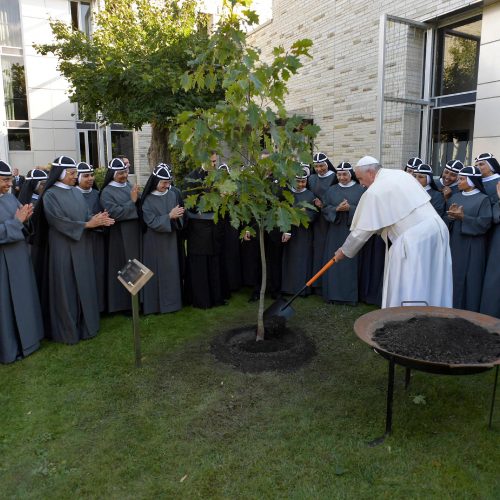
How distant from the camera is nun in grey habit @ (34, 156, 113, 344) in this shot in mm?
5289

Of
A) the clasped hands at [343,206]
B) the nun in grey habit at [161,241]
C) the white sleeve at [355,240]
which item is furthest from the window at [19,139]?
the white sleeve at [355,240]

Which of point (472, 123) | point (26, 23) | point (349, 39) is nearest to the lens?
point (472, 123)

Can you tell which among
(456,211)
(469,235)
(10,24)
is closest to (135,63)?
(456,211)

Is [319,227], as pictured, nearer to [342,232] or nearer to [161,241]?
[342,232]

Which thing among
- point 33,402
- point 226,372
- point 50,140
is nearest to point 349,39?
point 226,372

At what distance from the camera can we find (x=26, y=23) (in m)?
19.9

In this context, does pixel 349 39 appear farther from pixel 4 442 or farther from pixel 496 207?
pixel 4 442

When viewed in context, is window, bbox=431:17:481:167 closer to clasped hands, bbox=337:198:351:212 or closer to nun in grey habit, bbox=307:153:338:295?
nun in grey habit, bbox=307:153:338:295

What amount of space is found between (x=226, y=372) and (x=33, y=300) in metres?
2.35

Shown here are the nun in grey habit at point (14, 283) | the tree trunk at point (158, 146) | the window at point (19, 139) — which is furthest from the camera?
the window at point (19, 139)

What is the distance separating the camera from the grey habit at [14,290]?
4.81 meters

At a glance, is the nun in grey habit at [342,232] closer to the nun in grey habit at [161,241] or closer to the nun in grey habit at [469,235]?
the nun in grey habit at [469,235]

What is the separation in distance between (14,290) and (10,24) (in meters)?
20.2

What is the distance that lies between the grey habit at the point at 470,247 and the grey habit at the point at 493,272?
3.4 inches
